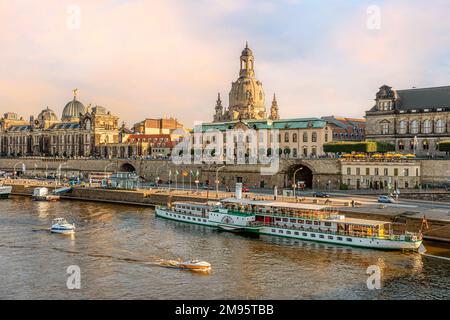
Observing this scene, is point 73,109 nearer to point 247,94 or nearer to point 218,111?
point 218,111

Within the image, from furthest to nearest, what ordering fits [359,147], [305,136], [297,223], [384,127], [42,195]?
[305,136] → [384,127] → [42,195] → [359,147] → [297,223]

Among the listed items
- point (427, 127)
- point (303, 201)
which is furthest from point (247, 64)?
point (303, 201)

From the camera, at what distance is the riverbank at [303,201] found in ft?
162

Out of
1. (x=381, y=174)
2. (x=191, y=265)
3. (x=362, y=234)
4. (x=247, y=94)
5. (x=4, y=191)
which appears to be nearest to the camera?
(x=191, y=265)

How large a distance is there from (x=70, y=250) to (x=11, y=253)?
191 inches

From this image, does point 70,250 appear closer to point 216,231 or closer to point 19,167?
point 216,231

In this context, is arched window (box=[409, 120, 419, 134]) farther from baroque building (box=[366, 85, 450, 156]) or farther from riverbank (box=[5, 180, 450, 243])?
riverbank (box=[5, 180, 450, 243])

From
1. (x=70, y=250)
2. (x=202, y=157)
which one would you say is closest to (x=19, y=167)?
(x=202, y=157)

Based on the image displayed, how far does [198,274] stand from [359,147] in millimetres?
54058

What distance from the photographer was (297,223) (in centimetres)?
5300

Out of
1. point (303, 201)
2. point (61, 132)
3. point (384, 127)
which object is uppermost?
point (61, 132)

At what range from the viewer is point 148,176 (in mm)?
111750

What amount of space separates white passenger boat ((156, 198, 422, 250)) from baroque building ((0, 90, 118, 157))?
3398 inches
